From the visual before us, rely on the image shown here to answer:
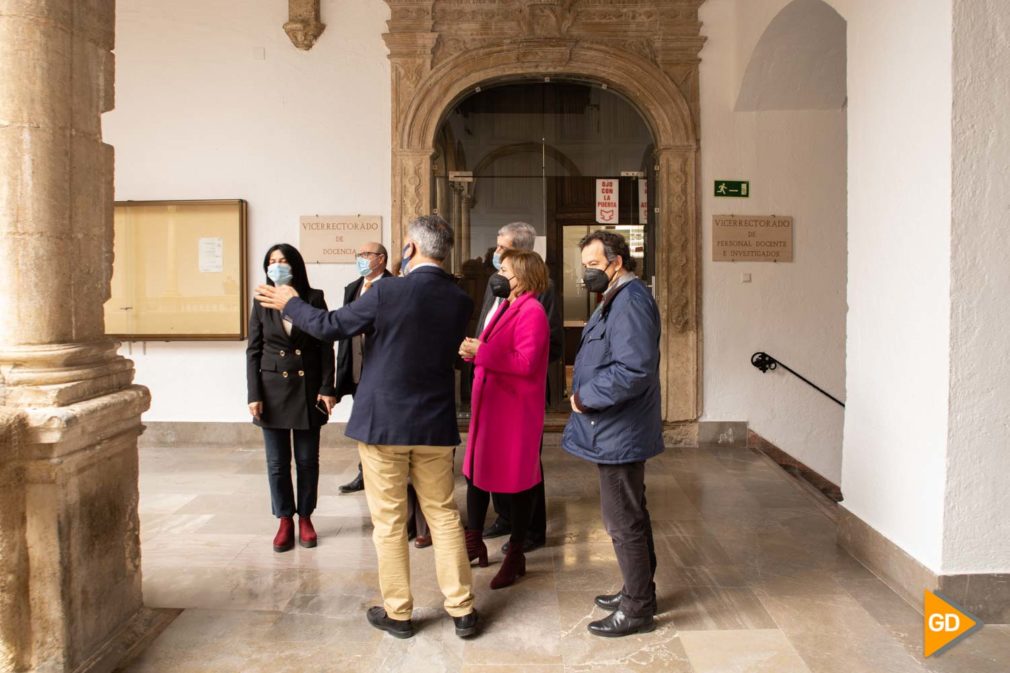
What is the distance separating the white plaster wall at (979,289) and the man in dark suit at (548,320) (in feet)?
5.60

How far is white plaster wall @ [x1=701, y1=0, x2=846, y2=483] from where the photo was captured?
20.1 ft

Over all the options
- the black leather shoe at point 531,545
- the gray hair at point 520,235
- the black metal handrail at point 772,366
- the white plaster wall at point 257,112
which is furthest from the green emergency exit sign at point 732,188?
the black leather shoe at point 531,545

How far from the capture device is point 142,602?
9.77 ft

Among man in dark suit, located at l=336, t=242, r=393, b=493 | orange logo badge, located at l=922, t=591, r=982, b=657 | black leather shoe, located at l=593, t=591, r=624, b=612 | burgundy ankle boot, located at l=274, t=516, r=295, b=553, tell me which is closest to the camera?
orange logo badge, located at l=922, t=591, r=982, b=657

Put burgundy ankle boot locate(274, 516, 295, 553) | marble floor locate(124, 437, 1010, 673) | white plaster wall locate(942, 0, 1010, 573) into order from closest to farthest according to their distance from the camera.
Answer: marble floor locate(124, 437, 1010, 673) < white plaster wall locate(942, 0, 1010, 573) < burgundy ankle boot locate(274, 516, 295, 553)

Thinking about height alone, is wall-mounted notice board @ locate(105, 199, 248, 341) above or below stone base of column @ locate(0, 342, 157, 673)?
above

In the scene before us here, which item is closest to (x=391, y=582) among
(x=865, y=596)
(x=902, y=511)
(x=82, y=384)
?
(x=82, y=384)

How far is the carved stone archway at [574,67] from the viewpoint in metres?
6.08

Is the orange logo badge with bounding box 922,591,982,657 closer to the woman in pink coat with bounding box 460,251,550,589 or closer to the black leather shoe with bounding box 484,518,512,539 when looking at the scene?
the woman in pink coat with bounding box 460,251,550,589

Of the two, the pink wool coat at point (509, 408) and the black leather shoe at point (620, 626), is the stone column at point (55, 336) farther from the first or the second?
the black leather shoe at point (620, 626)

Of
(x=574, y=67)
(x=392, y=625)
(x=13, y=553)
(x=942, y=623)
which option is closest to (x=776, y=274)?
(x=574, y=67)

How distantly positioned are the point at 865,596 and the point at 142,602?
3093mm

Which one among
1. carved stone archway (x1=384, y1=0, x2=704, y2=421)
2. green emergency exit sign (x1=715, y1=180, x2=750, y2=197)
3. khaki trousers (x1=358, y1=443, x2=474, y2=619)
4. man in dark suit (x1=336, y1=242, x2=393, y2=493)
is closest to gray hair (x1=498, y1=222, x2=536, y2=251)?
man in dark suit (x1=336, y1=242, x2=393, y2=493)

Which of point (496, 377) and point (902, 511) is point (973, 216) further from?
point (496, 377)
